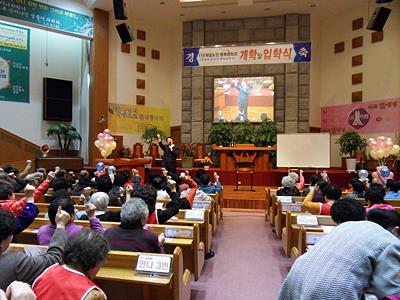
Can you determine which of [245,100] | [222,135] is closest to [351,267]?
[222,135]

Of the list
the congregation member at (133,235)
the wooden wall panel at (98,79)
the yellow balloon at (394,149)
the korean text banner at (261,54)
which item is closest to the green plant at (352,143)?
the yellow balloon at (394,149)

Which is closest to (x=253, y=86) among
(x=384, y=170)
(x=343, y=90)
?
(x=343, y=90)

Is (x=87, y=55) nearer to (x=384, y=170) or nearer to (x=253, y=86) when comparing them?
(x=253, y=86)

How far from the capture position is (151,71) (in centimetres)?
1076

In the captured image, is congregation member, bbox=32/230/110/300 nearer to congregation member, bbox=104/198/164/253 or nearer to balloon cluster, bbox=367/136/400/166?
congregation member, bbox=104/198/164/253

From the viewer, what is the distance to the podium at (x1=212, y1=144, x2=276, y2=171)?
8.70 m

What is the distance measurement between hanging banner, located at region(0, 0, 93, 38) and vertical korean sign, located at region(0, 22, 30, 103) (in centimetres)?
84

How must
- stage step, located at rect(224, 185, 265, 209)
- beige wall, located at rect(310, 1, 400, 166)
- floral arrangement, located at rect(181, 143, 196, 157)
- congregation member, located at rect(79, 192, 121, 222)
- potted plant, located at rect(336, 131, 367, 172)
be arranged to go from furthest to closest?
floral arrangement, located at rect(181, 143, 196, 157), beige wall, located at rect(310, 1, 400, 166), potted plant, located at rect(336, 131, 367, 172), stage step, located at rect(224, 185, 265, 209), congregation member, located at rect(79, 192, 121, 222)

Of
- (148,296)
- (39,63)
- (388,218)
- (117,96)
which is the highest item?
(39,63)

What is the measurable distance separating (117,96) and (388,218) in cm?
922

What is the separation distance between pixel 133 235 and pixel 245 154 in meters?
6.95

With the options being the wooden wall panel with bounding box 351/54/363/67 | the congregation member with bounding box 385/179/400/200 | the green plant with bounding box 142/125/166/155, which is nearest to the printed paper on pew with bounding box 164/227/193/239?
the congregation member with bounding box 385/179/400/200

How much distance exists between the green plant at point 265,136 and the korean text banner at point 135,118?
3.30 meters

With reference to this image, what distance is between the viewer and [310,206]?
3277mm
